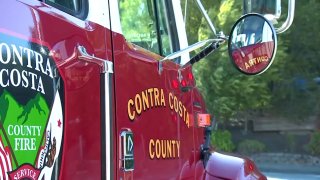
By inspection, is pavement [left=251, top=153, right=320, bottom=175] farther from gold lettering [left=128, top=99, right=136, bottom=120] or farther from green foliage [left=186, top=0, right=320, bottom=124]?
gold lettering [left=128, top=99, right=136, bottom=120]

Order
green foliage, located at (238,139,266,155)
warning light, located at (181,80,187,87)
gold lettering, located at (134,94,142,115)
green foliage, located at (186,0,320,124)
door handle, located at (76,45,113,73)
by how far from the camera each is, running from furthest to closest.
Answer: green foliage, located at (238,139,266,155), green foliage, located at (186,0,320,124), warning light, located at (181,80,187,87), gold lettering, located at (134,94,142,115), door handle, located at (76,45,113,73)

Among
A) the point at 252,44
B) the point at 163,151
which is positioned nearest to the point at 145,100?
the point at 163,151

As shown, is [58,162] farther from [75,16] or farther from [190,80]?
[190,80]

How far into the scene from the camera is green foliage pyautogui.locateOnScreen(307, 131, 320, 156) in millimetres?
19969

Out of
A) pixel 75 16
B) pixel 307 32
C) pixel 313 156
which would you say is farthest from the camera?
pixel 313 156

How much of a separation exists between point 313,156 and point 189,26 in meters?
16.5

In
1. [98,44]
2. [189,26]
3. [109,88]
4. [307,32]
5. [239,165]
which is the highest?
[307,32]

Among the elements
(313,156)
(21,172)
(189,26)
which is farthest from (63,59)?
(313,156)

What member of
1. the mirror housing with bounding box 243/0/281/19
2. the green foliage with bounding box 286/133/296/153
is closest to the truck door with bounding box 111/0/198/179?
the mirror housing with bounding box 243/0/281/19

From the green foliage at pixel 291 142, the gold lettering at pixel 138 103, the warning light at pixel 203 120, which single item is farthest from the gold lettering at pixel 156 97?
the green foliage at pixel 291 142

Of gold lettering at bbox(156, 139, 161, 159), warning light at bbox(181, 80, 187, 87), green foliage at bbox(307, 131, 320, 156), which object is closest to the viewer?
gold lettering at bbox(156, 139, 161, 159)

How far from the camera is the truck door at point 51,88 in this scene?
1750mm

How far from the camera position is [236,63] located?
2918mm

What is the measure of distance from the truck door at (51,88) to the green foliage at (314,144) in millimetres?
18700
